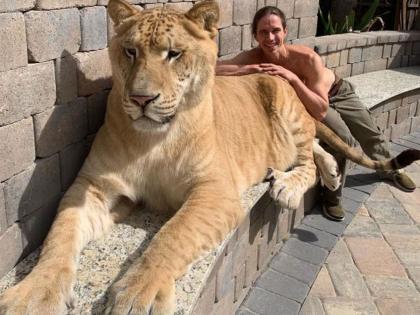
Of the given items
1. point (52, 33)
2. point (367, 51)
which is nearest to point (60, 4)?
point (52, 33)

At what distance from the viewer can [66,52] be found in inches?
102

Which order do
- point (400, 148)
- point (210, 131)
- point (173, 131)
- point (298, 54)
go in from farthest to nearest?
point (400, 148) → point (298, 54) → point (210, 131) → point (173, 131)

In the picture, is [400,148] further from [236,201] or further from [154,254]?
[154,254]

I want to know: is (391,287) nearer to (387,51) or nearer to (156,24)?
(156,24)

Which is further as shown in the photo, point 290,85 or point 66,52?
point 290,85

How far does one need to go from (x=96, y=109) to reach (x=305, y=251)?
183cm

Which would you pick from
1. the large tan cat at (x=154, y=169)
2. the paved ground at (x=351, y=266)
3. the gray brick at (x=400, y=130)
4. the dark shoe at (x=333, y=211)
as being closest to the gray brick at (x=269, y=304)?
the paved ground at (x=351, y=266)

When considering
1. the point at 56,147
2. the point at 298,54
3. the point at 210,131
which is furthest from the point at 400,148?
the point at 56,147

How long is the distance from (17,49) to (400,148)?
497 cm

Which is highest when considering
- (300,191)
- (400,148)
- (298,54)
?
(298,54)

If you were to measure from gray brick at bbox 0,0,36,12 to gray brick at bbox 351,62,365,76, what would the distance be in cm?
536

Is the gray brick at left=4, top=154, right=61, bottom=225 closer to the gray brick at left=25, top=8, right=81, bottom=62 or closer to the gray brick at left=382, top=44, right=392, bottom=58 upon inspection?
the gray brick at left=25, top=8, right=81, bottom=62

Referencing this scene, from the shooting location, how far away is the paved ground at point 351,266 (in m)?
3.21

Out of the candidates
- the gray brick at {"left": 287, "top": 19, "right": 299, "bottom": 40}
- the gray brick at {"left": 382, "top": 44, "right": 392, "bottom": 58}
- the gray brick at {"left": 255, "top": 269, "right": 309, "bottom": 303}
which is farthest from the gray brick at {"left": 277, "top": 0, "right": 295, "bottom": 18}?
the gray brick at {"left": 255, "top": 269, "right": 309, "bottom": 303}
